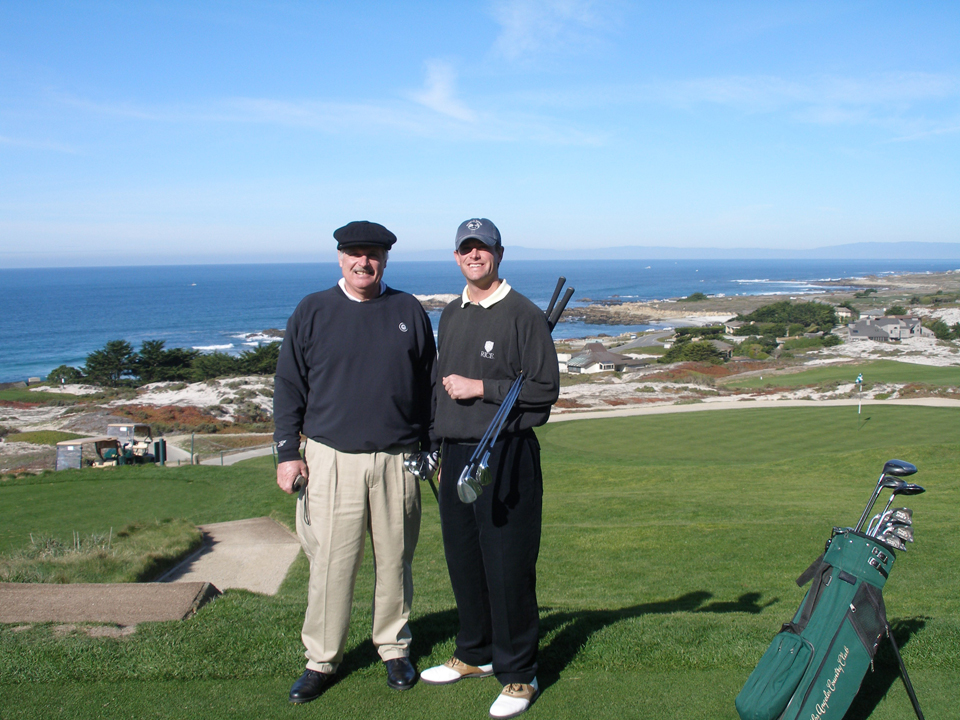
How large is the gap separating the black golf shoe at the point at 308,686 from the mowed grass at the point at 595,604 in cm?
7

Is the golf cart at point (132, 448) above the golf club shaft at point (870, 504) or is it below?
below

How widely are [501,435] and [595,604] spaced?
362 centimetres

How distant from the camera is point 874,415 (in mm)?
21766

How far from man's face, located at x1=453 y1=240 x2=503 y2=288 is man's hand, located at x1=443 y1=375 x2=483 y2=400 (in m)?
0.42

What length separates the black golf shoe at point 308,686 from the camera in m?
2.99

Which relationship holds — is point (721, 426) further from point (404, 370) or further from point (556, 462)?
point (404, 370)

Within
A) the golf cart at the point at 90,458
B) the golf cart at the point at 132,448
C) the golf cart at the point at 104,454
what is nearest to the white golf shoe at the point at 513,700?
the golf cart at the point at 104,454

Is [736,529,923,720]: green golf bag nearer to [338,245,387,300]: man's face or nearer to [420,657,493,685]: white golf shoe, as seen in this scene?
[420,657,493,685]: white golf shoe

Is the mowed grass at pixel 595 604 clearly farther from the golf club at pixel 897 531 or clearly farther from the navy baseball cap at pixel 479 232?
the navy baseball cap at pixel 479 232

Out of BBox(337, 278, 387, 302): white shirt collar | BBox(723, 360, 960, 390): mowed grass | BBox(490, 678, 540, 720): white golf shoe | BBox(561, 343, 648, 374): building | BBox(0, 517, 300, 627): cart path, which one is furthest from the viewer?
BBox(561, 343, 648, 374): building

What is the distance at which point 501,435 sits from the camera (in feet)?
10.0

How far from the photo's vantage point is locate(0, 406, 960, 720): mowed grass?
299 cm

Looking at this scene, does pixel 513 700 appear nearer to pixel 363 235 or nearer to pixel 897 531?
pixel 897 531

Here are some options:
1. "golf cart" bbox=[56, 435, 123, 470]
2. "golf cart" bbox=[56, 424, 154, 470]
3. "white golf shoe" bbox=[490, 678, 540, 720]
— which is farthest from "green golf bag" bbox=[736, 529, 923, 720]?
"golf cart" bbox=[56, 435, 123, 470]
